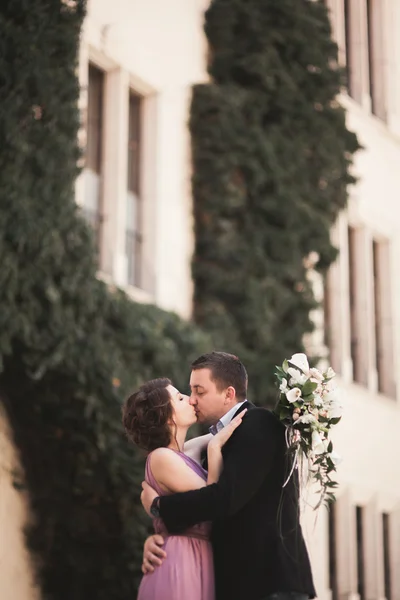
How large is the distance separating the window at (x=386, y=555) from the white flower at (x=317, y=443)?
37.4ft

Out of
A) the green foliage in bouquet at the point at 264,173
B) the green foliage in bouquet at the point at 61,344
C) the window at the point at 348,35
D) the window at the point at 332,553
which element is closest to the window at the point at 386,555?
the window at the point at 332,553

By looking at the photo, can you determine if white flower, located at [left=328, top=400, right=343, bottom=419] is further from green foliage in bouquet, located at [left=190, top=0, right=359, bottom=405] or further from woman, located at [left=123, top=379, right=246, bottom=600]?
green foliage in bouquet, located at [left=190, top=0, right=359, bottom=405]

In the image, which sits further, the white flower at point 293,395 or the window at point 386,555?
the window at point 386,555

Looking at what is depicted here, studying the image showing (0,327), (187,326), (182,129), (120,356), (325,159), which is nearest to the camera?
(0,327)

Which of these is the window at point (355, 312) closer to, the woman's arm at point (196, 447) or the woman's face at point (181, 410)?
the woman's arm at point (196, 447)

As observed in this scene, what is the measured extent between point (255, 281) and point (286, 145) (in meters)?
1.74

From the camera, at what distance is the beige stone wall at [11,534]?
1049 cm

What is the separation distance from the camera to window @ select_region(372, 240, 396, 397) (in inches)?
662

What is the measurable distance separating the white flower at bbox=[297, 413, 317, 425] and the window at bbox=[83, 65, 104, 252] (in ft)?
23.6

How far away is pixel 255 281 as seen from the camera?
43.0 feet

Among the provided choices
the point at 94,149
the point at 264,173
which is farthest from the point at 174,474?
the point at 264,173

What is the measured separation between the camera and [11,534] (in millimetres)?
10586

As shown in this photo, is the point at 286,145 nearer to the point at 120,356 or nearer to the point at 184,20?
the point at 184,20

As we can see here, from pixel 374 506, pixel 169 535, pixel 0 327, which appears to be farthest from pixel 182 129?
pixel 169 535
